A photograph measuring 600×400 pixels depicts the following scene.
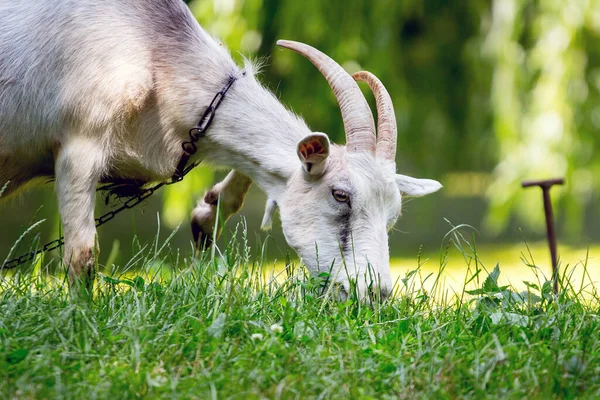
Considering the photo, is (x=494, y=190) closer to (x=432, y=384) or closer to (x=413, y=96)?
(x=413, y=96)

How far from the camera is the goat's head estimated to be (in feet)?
13.0

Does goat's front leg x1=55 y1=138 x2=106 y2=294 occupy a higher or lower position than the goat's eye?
lower

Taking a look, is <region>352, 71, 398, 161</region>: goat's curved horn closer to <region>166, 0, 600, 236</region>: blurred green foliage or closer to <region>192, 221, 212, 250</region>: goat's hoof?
<region>192, 221, 212, 250</region>: goat's hoof

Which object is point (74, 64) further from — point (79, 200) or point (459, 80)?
point (459, 80)

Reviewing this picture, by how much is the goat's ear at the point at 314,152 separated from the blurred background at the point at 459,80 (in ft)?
8.44

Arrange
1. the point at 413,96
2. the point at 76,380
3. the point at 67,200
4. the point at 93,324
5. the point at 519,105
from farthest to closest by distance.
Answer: the point at 413,96
the point at 519,105
the point at 67,200
the point at 93,324
the point at 76,380

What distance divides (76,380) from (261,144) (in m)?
1.88

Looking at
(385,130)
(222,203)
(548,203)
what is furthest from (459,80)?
(385,130)

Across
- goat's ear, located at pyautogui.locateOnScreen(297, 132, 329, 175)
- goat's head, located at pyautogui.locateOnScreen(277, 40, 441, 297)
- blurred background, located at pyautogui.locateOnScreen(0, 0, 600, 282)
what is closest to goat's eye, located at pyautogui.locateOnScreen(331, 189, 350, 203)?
goat's head, located at pyautogui.locateOnScreen(277, 40, 441, 297)

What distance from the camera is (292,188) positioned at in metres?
4.22

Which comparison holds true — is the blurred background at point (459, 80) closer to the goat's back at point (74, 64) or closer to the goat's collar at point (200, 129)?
the goat's collar at point (200, 129)

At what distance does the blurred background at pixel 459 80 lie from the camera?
7.31 meters

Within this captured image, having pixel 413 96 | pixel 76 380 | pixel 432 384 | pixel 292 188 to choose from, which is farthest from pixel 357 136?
pixel 413 96

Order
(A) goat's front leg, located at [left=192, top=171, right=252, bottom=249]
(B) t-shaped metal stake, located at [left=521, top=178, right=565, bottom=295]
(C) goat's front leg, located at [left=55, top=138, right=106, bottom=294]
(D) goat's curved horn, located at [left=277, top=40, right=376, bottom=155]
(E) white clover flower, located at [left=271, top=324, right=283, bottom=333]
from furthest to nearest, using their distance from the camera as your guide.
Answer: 1. (A) goat's front leg, located at [left=192, top=171, right=252, bottom=249]
2. (B) t-shaped metal stake, located at [left=521, top=178, right=565, bottom=295]
3. (D) goat's curved horn, located at [left=277, top=40, right=376, bottom=155]
4. (C) goat's front leg, located at [left=55, top=138, right=106, bottom=294]
5. (E) white clover flower, located at [left=271, top=324, right=283, bottom=333]
